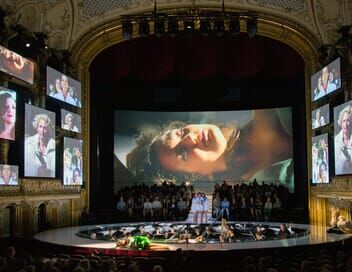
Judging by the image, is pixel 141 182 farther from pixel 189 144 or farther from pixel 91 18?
pixel 91 18

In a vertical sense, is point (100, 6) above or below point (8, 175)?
above

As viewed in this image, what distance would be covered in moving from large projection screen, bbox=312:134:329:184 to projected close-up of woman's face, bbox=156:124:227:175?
5.86 m

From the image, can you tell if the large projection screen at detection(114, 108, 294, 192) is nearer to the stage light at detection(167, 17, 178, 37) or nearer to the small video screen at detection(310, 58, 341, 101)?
the small video screen at detection(310, 58, 341, 101)

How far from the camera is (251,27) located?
611 inches

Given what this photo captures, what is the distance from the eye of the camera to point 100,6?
62.3 ft

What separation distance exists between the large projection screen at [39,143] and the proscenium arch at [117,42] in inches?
126

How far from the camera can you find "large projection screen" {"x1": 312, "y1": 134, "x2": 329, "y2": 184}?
17.5 metres

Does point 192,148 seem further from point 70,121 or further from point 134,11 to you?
point 134,11

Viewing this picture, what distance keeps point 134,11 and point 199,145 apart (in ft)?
25.4

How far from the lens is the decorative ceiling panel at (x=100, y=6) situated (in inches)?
741

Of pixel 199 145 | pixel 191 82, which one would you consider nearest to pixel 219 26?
pixel 191 82

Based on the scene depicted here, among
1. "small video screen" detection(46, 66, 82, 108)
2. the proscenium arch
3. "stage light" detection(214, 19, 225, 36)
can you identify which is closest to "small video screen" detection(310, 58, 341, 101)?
the proscenium arch

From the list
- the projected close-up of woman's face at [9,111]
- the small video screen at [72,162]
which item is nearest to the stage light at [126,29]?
the projected close-up of woman's face at [9,111]

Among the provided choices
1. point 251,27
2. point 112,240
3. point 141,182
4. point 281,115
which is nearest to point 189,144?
point 141,182
